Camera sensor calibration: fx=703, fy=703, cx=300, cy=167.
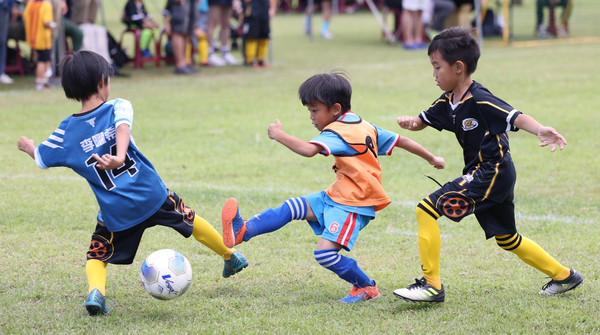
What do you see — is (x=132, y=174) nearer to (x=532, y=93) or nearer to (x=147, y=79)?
(x=532, y=93)

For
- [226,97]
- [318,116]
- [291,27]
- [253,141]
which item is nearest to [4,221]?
[318,116]

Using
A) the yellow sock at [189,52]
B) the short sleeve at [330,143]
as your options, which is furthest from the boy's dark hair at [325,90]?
the yellow sock at [189,52]

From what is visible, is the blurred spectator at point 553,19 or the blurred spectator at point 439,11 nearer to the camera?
the blurred spectator at point 439,11

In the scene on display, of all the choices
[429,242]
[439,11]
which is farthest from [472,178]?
[439,11]

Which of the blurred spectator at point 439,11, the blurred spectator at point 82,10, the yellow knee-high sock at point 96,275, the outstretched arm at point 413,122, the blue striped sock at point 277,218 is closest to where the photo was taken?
the yellow knee-high sock at point 96,275

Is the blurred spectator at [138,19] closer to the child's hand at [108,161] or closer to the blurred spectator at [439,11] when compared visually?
the blurred spectator at [439,11]

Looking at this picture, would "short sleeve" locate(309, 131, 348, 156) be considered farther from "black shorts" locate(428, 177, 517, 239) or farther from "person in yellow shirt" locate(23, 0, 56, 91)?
"person in yellow shirt" locate(23, 0, 56, 91)

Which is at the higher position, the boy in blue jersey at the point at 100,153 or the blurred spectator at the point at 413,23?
the boy in blue jersey at the point at 100,153

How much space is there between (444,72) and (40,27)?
8087 mm

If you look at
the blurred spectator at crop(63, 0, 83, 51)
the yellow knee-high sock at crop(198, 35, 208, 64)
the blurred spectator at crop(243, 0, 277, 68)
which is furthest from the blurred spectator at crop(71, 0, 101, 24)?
the blurred spectator at crop(243, 0, 277, 68)

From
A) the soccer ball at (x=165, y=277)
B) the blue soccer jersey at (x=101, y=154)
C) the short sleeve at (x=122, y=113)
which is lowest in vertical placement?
the soccer ball at (x=165, y=277)

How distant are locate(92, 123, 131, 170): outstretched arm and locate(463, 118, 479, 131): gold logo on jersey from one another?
5.50ft

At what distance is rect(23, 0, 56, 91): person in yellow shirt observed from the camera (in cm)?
1017

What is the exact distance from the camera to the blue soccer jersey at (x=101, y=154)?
135 inches
